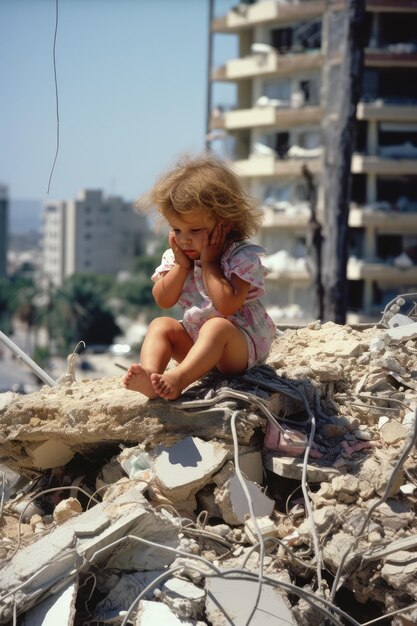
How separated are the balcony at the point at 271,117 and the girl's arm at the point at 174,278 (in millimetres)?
34587

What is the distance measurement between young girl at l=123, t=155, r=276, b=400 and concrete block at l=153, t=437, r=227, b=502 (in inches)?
7.6

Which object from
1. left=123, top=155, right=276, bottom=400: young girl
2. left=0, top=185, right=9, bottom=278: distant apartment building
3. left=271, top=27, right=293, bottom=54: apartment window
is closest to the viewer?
left=123, top=155, right=276, bottom=400: young girl

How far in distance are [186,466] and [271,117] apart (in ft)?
121

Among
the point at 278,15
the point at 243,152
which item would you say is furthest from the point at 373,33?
the point at 243,152

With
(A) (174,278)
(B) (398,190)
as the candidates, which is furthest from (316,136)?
(A) (174,278)

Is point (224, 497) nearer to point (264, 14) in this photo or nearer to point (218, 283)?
point (218, 283)

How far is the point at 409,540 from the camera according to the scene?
3508mm

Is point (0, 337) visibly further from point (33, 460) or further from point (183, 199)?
point (183, 199)

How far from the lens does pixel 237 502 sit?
3801 millimetres

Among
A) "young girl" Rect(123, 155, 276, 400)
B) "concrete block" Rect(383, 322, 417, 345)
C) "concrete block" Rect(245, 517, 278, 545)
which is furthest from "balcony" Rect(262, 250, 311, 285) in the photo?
"concrete block" Rect(245, 517, 278, 545)

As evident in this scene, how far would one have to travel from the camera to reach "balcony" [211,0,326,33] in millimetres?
39156

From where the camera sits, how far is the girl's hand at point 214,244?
13.6 feet

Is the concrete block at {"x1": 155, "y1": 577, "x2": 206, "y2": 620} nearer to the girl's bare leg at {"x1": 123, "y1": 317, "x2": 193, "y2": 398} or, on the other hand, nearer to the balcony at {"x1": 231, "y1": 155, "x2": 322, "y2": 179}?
the girl's bare leg at {"x1": 123, "y1": 317, "x2": 193, "y2": 398}

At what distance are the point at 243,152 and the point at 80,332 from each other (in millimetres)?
28120
